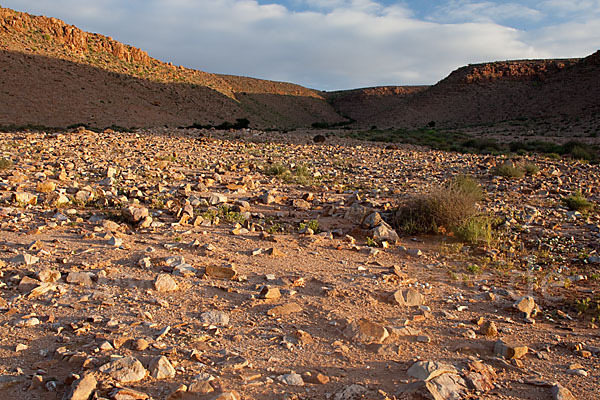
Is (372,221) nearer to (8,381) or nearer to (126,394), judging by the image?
(126,394)

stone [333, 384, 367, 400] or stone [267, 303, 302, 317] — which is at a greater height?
stone [267, 303, 302, 317]

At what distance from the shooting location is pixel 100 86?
4003 cm

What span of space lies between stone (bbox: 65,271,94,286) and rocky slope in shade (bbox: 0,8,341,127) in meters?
31.1

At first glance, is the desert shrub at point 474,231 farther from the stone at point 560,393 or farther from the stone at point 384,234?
the stone at point 560,393

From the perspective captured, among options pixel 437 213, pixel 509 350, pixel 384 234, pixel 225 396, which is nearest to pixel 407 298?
pixel 509 350

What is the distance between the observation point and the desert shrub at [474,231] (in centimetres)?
521

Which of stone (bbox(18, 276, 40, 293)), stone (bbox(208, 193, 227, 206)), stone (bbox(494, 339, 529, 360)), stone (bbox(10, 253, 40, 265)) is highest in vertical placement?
stone (bbox(208, 193, 227, 206))

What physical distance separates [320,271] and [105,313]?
1905 mm

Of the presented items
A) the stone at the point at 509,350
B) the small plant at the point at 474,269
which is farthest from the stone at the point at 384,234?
the stone at the point at 509,350

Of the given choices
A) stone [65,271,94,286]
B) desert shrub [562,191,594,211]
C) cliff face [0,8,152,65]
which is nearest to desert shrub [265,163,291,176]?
desert shrub [562,191,594,211]

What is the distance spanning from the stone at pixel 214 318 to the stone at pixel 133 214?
8.03 ft

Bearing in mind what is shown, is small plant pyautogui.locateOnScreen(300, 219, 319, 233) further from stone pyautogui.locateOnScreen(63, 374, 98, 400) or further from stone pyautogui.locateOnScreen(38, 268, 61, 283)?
stone pyautogui.locateOnScreen(63, 374, 98, 400)

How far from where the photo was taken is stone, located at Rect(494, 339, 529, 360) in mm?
2787

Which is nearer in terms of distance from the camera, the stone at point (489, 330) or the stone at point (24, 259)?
the stone at point (489, 330)
